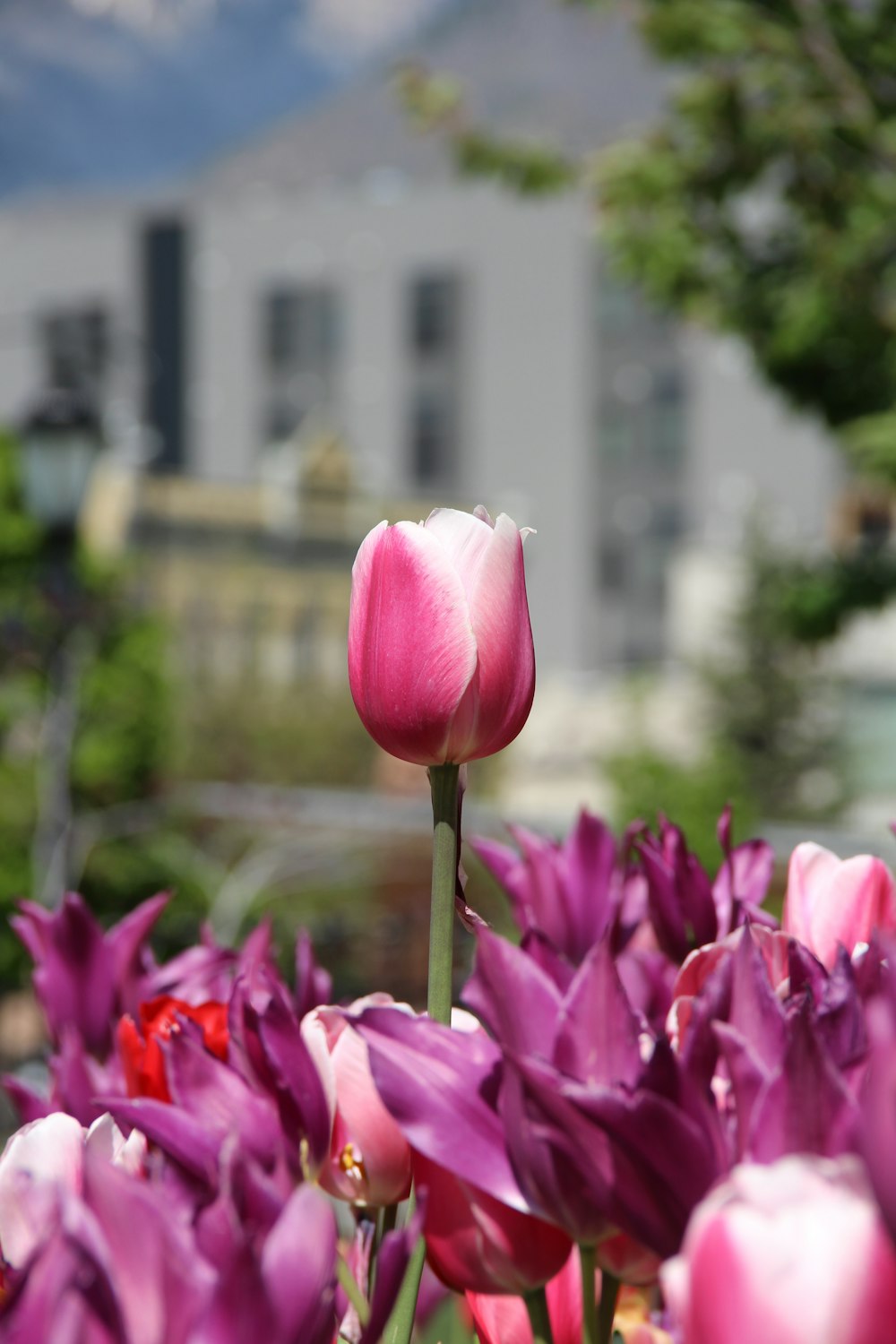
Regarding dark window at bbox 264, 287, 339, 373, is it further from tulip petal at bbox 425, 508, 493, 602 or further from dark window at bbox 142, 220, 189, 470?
tulip petal at bbox 425, 508, 493, 602

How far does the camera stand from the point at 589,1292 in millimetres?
573

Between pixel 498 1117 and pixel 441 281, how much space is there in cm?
4081

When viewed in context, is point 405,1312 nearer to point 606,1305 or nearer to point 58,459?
point 606,1305

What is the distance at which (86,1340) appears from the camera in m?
0.46

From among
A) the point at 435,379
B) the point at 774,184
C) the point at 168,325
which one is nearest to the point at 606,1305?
the point at 774,184

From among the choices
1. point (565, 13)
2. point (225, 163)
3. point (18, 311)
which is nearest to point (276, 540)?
point (18, 311)

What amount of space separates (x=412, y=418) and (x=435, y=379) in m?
1.26

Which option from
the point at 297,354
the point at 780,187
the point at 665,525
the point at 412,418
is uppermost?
the point at 297,354

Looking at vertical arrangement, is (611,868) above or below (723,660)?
above

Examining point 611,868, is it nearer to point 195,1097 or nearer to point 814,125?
point 195,1097

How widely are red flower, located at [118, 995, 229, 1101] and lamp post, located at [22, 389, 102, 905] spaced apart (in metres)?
5.20

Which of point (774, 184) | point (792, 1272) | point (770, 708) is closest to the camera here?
point (792, 1272)

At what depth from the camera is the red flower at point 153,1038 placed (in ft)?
2.44

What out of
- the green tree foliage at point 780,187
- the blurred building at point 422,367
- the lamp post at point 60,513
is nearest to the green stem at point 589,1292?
the lamp post at point 60,513
